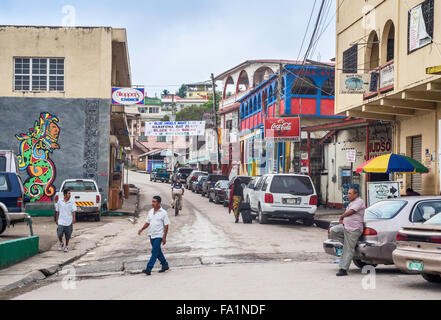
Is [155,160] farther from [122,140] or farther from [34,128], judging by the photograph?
[34,128]

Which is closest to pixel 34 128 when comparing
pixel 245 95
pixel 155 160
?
pixel 245 95

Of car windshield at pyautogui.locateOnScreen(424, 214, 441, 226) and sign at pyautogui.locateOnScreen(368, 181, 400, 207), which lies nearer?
car windshield at pyautogui.locateOnScreen(424, 214, 441, 226)

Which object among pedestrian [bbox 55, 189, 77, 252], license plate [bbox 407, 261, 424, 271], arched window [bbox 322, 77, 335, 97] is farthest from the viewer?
arched window [bbox 322, 77, 335, 97]

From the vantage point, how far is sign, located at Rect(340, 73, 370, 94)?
21.2m

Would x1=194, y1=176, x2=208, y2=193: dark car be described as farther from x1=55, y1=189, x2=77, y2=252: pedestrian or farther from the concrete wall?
x1=55, y1=189, x2=77, y2=252: pedestrian

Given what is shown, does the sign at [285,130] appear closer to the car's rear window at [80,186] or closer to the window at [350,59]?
the window at [350,59]

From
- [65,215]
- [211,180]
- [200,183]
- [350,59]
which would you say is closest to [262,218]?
[350,59]

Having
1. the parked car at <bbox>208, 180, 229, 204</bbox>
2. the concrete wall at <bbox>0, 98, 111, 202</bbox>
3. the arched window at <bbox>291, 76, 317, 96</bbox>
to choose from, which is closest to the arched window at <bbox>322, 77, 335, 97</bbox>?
the arched window at <bbox>291, 76, 317, 96</bbox>

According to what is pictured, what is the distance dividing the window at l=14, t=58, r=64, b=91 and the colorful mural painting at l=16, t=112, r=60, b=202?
143 centimetres

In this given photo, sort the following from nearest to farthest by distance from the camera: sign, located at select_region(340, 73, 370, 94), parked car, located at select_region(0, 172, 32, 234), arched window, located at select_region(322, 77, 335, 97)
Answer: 1. parked car, located at select_region(0, 172, 32, 234)
2. sign, located at select_region(340, 73, 370, 94)
3. arched window, located at select_region(322, 77, 335, 97)

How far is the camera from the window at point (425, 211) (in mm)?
10375

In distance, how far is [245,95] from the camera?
169ft

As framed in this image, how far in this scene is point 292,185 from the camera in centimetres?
2225
